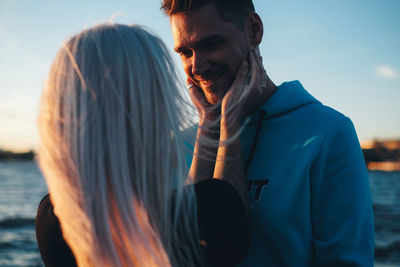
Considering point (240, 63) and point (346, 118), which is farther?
point (240, 63)

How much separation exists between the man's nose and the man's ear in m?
0.45

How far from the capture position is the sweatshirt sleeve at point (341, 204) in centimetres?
174

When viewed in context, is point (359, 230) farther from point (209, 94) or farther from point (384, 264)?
point (384, 264)

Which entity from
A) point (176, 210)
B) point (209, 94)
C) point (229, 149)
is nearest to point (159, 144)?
point (176, 210)

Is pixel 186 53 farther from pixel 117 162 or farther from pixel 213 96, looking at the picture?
pixel 117 162

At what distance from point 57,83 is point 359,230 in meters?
1.79

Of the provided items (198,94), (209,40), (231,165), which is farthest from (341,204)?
(209,40)

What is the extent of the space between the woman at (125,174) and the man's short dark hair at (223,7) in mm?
1154

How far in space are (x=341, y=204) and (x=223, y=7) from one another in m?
1.67

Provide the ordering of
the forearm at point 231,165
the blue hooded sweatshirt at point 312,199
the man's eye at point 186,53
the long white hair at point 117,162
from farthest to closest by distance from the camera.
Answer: the man's eye at point 186,53, the blue hooded sweatshirt at point 312,199, the forearm at point 231,165, the long white hair at point 117,162

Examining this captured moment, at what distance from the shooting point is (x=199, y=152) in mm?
1963

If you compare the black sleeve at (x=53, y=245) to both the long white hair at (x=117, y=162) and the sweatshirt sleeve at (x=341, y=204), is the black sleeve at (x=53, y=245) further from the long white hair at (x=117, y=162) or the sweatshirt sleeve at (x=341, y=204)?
the sweatshirt sleeve at (x=341, y=204)

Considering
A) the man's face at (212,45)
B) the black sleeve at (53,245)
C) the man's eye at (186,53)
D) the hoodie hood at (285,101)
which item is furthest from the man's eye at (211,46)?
the black sleeve at (53,245)

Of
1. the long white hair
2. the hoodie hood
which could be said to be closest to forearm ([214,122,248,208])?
the long white hair
